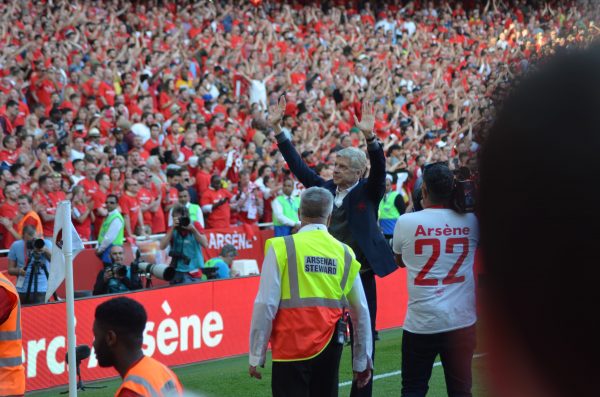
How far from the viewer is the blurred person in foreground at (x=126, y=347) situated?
388 centimetres

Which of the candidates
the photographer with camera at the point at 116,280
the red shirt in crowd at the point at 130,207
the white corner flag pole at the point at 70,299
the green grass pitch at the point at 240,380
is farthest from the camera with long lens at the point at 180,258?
the white corner flag pole at the point at 70,299

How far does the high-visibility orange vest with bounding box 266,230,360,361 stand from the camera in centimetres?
577

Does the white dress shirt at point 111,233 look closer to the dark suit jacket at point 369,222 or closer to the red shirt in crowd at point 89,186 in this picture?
the red shirt in crowd at point 89,186

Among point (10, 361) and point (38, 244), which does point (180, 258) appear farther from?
point (10, 361)

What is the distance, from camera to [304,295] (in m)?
5.80

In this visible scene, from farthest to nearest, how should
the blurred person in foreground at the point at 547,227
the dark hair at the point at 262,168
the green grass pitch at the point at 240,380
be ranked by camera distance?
1. the dark hair at the point at 262,168
2. the green grass pitch at the point at 240,380
3. the blurred person in foreground at the point at 547,227

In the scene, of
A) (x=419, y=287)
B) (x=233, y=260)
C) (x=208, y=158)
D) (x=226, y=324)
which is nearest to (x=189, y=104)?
(x=208, y=158)

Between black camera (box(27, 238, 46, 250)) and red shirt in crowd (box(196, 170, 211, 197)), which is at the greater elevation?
red shirt in crowd (box(196, 170, 211, 197))

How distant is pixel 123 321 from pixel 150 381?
333 mm

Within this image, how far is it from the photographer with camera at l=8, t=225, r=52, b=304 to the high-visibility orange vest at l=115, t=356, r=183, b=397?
7.34 metres

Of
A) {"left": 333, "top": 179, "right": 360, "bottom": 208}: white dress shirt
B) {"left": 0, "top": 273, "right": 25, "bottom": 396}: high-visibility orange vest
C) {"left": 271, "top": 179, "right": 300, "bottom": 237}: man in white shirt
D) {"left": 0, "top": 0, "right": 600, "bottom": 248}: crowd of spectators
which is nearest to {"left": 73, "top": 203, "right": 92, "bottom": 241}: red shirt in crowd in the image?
{"left": 0, "top": 0, "right": 600, "bottom": 248}: crowd of spectators

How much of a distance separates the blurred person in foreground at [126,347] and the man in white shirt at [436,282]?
2.39m

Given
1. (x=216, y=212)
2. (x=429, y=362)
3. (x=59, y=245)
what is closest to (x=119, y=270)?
(x=59, y=245)

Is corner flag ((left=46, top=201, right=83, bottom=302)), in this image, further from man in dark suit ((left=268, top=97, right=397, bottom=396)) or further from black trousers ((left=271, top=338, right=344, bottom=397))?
black trousers ((left=271, top=338, right=344, bottom=397))
